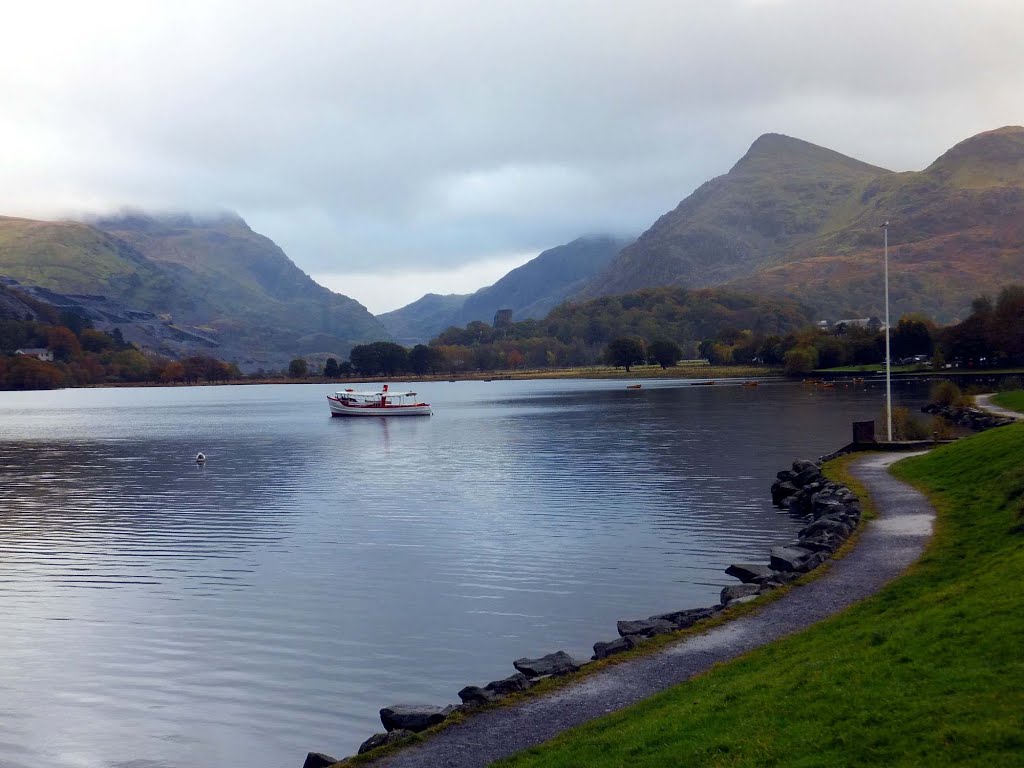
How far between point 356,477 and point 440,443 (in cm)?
2678

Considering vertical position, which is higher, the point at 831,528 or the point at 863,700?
the point at 863,700

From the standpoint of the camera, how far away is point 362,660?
22062 mm

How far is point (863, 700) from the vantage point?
11883 millimetres

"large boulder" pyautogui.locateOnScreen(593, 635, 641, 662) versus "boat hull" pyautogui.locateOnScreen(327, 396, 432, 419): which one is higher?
"large boulder" pyautogui.locateOnScreen(593, 635, 641, 662)

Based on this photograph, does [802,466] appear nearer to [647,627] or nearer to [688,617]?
[688,617]

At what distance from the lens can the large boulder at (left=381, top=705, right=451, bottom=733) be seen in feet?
50.3

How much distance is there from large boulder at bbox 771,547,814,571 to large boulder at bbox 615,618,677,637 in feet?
18.2

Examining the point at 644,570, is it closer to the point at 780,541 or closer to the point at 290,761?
the point at 780,541

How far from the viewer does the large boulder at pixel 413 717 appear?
1534 centimetres

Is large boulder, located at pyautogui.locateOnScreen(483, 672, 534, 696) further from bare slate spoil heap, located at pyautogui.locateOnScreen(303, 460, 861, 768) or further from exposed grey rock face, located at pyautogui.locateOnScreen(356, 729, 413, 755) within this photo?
exposed grey rock face, located at pyautogui.locateOnScreen(356, 729, 413, 755)

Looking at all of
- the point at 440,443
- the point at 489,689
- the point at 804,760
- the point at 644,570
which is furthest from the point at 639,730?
the point at 440,443

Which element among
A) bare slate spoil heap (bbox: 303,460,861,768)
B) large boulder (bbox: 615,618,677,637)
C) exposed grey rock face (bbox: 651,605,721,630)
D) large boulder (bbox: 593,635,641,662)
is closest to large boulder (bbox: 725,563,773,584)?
bare slate spoil heap (bbox: 303,460,861,768)

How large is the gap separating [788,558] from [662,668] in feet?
31.5

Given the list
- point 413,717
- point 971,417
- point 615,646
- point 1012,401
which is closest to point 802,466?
point 971,417
